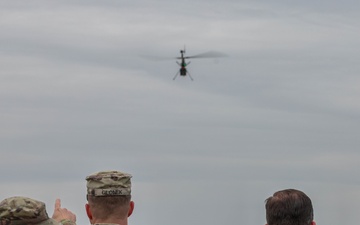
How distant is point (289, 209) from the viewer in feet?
40.3

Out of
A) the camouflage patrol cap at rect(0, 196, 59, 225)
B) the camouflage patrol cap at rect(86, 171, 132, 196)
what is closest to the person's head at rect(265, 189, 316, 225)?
the camouflage patrol cap at rect(86, 171, 132, 196)

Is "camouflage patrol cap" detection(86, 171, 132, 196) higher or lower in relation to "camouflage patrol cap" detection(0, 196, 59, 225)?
higher

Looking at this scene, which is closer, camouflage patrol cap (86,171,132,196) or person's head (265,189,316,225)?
person's head (265,189,316,225)

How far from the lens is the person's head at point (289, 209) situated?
12250mm

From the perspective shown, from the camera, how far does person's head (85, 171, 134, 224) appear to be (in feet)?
44.9

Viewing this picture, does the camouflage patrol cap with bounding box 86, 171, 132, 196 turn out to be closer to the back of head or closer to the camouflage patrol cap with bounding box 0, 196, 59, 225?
the back of head

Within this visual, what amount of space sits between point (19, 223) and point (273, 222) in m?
3.25

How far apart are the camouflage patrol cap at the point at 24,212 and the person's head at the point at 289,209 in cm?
278

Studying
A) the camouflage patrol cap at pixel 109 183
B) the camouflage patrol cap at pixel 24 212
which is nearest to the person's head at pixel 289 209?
the camouflage patrol cap at pixel 109 183

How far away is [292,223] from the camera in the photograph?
12250mm

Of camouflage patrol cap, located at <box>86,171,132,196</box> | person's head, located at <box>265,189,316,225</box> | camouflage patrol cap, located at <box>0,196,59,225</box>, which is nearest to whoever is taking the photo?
camouflage patrol cap, located at <box>0,196,59,225</box>

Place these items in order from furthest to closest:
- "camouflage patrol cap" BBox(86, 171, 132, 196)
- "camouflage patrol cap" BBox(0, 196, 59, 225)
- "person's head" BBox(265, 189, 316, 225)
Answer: "camouflage patrol cap" BBox(86, 171, 132, 196)
"person's head" BBox(265, 189, 316, 225)
"camouflage patrol cap" BBox(0, 196, 59, 225)

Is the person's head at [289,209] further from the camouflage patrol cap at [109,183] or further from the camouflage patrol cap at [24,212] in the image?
the camouflage patrol cap at [24,212]

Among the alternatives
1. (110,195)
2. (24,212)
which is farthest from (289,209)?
(24,212)
